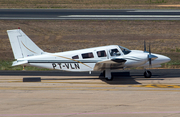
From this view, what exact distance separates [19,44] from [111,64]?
6473mm

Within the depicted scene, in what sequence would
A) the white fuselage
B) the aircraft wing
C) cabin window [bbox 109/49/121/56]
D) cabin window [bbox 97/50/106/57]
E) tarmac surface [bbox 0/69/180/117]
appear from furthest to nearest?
cabin window [bbox 97/50/106/57] → cabin window [bbox 109/49/121/56] → the white fuselage → the aircraft wing → tarmac surface [bbox 0/69/180/117]

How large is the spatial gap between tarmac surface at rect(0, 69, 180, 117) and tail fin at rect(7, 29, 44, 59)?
204cm

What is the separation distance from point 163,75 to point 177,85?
3403mm

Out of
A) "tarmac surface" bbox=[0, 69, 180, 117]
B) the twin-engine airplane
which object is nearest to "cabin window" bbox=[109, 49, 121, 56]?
the twin-engine airplane

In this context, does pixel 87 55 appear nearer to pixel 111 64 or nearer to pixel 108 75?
pixel 111 64

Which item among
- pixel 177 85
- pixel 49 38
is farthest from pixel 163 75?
pixel 49 38

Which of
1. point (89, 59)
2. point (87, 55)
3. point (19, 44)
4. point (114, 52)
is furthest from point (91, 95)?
point (19, 44)

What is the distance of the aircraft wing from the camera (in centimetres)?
1721

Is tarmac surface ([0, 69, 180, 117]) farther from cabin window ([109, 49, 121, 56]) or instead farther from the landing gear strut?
cabin window ([109, 49, 121, 56])

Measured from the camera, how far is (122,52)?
18438mm

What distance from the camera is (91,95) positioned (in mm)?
14820

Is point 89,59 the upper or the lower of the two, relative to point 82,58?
lower

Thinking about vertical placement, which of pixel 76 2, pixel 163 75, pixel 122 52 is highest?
pixel 76 2

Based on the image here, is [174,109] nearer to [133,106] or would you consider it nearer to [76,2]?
[133,106]
